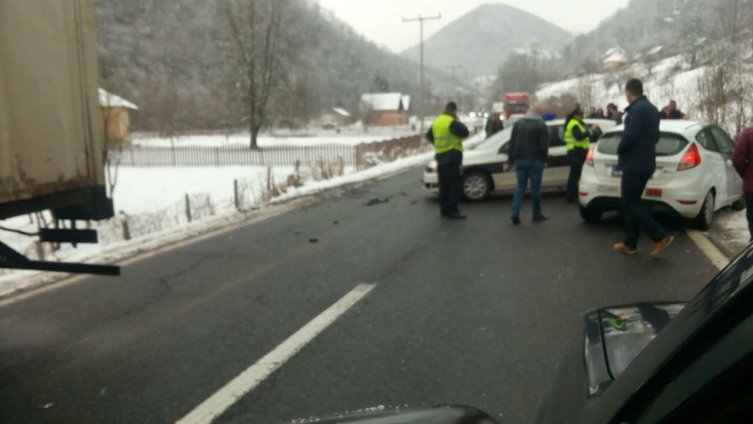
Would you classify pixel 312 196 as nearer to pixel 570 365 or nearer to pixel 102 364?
pixel 102 364

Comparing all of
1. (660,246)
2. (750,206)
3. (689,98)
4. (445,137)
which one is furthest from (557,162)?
(689,98)

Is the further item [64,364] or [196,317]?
[196,317]

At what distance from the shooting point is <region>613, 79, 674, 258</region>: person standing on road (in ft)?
23.1

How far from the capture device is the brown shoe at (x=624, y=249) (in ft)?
25.3

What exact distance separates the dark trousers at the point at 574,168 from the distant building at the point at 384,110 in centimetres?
9673

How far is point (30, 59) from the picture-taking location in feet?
13.4

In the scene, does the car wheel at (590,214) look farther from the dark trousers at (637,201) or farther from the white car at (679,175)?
the dark trousers at (637,201)

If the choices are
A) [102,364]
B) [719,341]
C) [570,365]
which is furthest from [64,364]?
[719,341]

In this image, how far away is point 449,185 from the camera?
11.0 metres

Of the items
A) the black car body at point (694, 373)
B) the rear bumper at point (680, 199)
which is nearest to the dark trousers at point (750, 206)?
the rear bumper at point (680, 199)

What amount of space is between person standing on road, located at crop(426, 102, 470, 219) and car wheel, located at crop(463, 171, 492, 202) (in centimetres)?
242

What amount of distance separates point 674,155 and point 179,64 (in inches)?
3441

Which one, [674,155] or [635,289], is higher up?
[674,155]

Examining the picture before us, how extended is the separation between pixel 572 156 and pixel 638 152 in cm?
519
